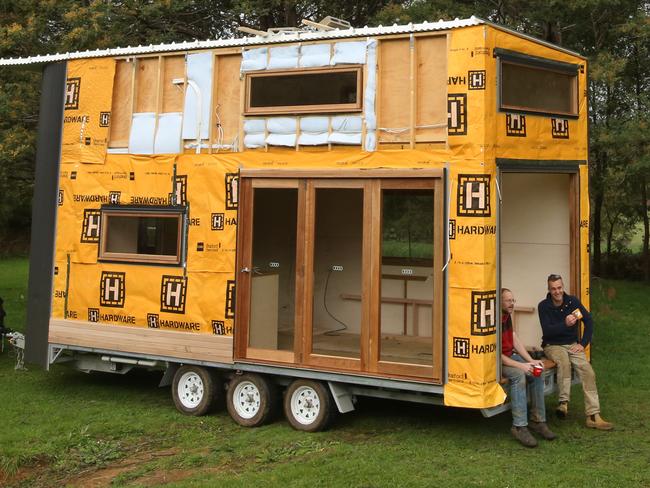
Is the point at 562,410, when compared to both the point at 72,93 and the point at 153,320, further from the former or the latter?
the point at 72,93

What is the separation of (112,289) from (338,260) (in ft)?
10.2

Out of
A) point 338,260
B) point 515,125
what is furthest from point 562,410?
point 338,260

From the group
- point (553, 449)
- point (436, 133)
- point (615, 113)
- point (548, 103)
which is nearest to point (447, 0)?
point (615, 113)

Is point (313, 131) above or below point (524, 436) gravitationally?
above

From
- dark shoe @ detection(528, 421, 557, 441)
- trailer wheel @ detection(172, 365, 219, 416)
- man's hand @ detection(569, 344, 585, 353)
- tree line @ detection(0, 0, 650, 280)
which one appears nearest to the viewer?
dark shoe @ detection(528, 421, 557, 441)

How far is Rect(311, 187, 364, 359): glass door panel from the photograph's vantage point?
32.6 feet

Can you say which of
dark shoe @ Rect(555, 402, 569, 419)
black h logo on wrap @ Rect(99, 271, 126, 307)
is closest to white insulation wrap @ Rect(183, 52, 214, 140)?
Answer: black h logo on wrap @ Rect(99, 271, 126, 307)

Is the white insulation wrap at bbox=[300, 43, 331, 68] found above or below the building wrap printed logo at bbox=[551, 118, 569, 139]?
above

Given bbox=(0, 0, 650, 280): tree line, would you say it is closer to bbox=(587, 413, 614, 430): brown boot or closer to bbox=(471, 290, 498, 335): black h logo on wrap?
bbox=(587, 413, 614, 430): brown boot

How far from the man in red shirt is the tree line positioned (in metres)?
5.41

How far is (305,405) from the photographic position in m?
7.50

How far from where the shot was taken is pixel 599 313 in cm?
1318

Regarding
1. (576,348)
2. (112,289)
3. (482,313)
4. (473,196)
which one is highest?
(473,196)

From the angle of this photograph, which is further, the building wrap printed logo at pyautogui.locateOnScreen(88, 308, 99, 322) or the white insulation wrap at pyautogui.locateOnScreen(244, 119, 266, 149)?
the building wrap printed logo at pyautogui.locateOnScreen(88, 308, 99, 322)
